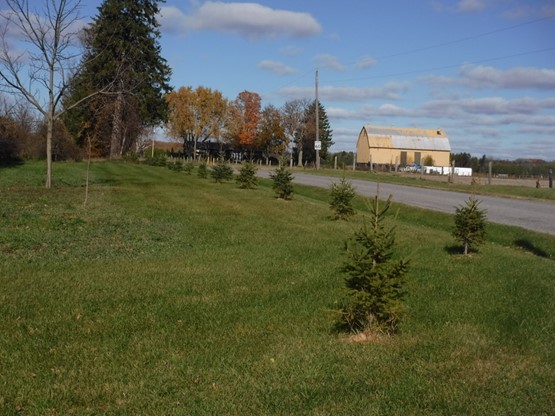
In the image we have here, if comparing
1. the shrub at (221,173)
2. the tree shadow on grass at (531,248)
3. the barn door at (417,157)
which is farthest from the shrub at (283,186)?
the barn door at (417,157)

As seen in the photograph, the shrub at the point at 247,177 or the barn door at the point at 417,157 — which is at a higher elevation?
the barn door at the point at 417,157

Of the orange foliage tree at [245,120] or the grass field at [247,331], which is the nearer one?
the grass field at [247,331]

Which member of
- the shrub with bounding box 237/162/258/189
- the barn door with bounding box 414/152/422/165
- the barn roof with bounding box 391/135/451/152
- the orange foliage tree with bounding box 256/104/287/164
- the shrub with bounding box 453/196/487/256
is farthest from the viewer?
the orange foliage tree with bounding box 256/104/287/164

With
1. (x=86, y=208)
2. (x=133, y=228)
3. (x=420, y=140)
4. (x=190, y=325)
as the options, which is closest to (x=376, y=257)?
(x=190, y=325)

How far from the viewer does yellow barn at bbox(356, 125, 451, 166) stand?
78.9 meters

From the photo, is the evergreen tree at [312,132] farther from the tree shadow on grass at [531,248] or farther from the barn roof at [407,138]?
the tree shadow on grass at [531,248]

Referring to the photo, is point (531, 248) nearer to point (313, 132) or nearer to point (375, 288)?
point (375, 288)

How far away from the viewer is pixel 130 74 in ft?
152

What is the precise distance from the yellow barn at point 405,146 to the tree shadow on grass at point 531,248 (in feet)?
216

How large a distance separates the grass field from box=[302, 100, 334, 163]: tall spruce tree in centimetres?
7406

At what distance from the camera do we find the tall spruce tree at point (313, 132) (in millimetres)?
84688

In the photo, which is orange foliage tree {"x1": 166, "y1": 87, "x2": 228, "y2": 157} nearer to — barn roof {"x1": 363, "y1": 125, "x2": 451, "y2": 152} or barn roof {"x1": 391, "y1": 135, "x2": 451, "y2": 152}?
barn roof {"x1": 363, "y1": 125, "x2": 451, "y2": 152}

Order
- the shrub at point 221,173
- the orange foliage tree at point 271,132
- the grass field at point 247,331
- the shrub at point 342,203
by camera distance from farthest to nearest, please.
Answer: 1. the orange foliage tree at point 271,132
2. the shrub at point 221,173
3. the shrub at point 342,203
4. the grass field at point 247,331

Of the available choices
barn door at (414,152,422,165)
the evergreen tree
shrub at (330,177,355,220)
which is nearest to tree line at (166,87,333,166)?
the evergreen tree
